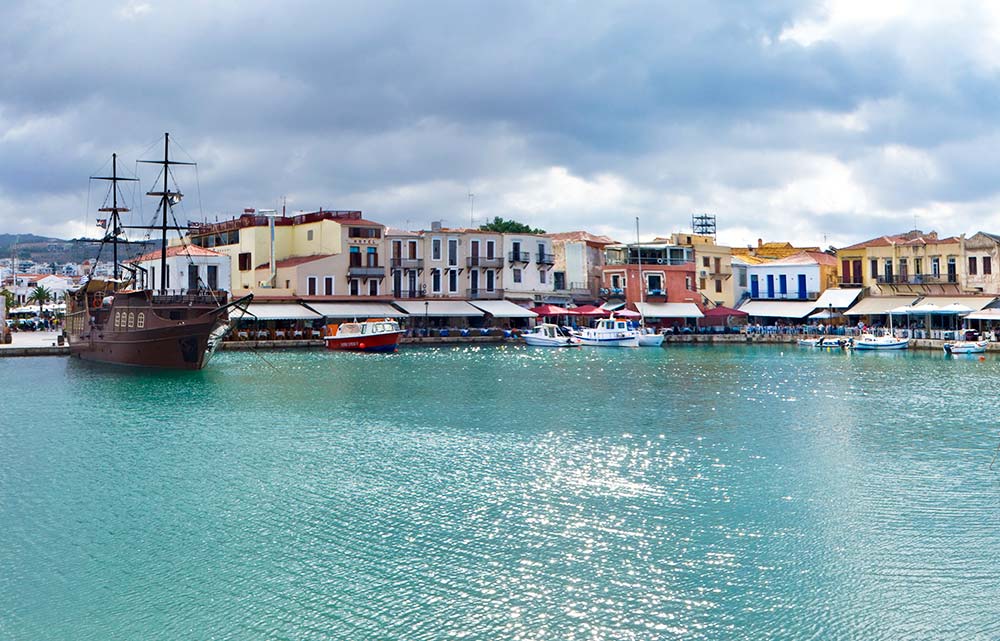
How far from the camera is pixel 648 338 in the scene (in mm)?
67812

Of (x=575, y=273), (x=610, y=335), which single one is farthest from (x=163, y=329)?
(x=575, y=273)

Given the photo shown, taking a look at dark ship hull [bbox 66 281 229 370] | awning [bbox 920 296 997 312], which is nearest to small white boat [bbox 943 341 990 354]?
awning [bbox 920 296 997 312]

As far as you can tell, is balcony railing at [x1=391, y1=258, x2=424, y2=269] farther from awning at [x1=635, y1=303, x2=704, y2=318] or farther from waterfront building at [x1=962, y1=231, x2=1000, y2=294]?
waterfront building at [x1=962, y1=231, x2=1000, y2=294]

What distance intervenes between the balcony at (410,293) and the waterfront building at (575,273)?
12275mm

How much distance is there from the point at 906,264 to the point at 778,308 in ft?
37.4

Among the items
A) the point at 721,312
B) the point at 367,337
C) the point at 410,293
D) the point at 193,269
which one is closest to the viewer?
the point at 367,337

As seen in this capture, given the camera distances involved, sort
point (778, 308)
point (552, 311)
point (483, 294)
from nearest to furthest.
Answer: point (552, 311), point (483, 294), point (778, 308)

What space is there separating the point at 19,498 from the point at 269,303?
45.7 meters

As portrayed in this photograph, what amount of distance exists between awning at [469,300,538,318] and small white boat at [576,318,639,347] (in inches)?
204

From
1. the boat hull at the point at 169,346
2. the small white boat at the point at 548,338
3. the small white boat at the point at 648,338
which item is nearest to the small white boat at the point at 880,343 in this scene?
the small white boat at the point at 648,338

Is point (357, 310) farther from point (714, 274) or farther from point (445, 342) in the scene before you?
A: point (714, 274)

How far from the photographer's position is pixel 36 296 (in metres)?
115

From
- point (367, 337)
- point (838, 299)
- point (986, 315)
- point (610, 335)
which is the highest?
point (838, 299)

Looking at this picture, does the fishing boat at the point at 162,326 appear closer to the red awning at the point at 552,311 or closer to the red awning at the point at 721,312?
the red awning at the point at 552,311
